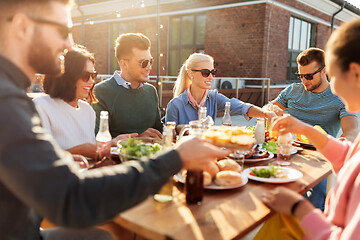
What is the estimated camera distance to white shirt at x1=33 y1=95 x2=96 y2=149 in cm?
239

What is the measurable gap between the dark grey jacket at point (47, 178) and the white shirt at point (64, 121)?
4.32 ft

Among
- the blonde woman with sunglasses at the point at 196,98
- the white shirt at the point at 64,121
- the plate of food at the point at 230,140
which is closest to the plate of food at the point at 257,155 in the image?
the plate of food at the point at 230,140

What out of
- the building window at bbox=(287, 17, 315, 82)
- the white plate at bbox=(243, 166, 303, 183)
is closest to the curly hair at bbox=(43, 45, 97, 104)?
the white plate at bbox=(243, 166, 303, 183)

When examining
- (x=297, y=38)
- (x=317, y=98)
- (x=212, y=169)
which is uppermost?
(x=297, y=38)

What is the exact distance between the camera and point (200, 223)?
1.33 m

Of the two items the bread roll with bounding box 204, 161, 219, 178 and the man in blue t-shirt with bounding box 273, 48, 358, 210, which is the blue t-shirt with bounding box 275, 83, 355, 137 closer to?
the man in blue t-shirt with bounding box 273, 48, 358, 210

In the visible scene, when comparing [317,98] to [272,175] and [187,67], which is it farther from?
[272,175]

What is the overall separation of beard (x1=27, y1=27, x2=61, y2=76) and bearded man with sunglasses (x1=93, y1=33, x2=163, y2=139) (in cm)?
225

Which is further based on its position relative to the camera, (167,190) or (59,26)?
(167,190)

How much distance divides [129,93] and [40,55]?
2.46 metres

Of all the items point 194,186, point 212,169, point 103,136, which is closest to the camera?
point 194,186

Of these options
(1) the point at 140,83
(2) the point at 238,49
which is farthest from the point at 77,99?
(2) the point at 238,49

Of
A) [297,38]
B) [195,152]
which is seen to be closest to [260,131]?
[195,152]

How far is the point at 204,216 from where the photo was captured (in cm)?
140
